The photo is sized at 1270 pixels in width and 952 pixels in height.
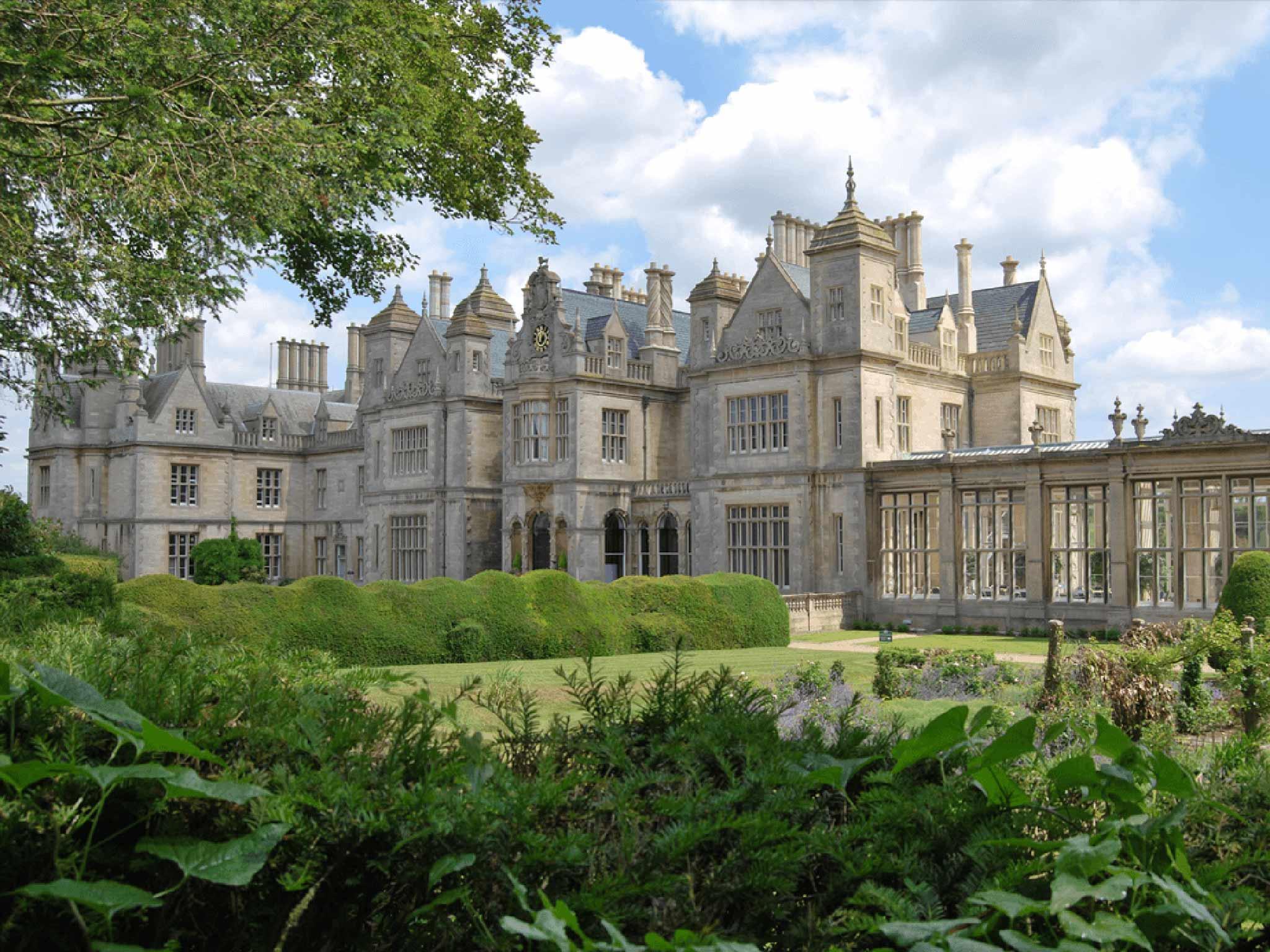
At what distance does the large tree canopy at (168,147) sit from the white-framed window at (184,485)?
3602cm

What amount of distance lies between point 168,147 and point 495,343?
3133cm

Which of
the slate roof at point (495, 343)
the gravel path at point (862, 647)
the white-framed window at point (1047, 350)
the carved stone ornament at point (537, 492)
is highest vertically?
the slate roof at point (495, 343)

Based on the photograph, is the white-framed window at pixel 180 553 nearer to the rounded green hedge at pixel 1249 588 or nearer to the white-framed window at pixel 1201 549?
the white-framed window at pixel 1201 549

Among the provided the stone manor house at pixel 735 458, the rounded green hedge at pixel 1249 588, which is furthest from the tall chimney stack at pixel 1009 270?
the rounded green hedge at pixel 1249 588

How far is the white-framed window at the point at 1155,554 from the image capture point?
24266 millimetres

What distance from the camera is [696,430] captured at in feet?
108

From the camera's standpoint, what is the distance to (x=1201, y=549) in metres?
24.1

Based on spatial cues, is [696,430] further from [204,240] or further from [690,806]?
[690,806]

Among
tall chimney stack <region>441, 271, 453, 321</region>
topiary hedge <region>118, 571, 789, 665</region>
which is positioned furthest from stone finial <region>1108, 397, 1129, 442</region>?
tall chimney stack <region>441, 271, 453, 321</region>

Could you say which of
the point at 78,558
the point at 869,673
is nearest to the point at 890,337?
the point at 869,673

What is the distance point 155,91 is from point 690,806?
8.64 m

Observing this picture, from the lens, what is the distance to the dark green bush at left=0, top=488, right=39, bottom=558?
20.5m

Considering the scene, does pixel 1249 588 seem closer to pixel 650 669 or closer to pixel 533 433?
pixel 650 669

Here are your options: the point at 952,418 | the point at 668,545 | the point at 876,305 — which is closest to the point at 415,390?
the point at 668,545
